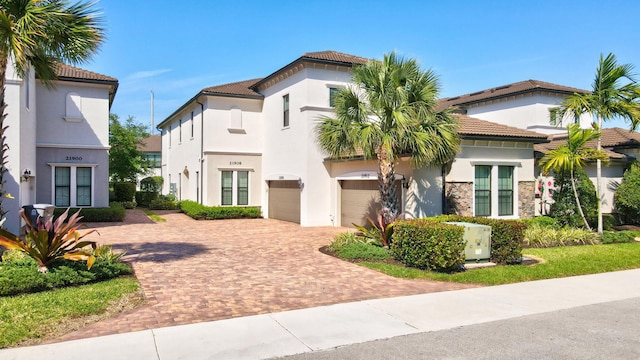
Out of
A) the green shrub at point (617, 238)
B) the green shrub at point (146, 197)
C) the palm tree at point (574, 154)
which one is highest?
the palm tree at point (574, 154)

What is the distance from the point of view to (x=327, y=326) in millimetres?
6520

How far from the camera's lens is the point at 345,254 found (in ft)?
39.4

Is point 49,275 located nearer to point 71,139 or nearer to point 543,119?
point 71,139

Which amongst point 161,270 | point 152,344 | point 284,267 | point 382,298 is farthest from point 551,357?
point 161,270

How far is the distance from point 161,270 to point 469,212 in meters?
10.9

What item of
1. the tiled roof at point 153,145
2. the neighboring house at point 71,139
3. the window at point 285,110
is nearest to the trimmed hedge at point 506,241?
the window at point 285,110

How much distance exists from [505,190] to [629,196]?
21.8 ft

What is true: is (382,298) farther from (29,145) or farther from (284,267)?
(29,145)

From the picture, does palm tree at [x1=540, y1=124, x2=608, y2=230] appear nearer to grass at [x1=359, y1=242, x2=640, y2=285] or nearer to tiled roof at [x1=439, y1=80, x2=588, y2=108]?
grass at [x1=359, y1=242, x2=640, y2=285]

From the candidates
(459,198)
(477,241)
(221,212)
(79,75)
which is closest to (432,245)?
(477,241)

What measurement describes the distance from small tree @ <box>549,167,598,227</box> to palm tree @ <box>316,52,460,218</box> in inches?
238

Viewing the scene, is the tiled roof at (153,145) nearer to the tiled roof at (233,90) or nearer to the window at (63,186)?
the tiled roof at (233,90)

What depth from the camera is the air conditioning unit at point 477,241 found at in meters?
11.0

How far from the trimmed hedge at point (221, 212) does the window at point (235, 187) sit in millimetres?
1146
